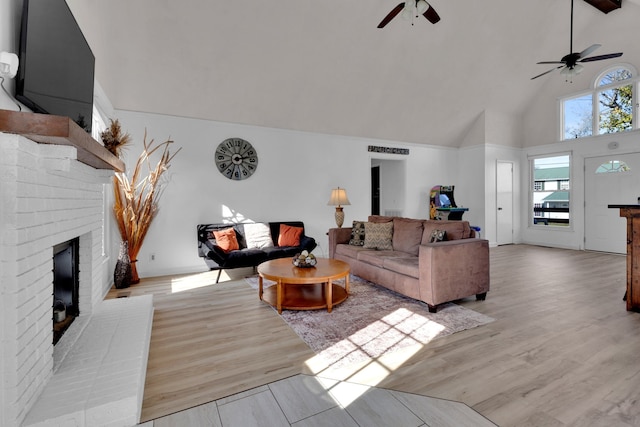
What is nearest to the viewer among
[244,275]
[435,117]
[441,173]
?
[244,275]

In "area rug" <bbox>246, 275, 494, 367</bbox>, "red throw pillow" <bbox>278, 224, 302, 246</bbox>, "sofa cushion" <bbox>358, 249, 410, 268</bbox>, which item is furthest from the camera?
"red throw pillow" <bbox>278, 224, 302, 246</bbox>

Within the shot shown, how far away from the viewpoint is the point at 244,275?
4.73 metres

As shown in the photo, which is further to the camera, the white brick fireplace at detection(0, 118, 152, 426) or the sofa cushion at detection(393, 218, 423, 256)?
the sofa cushion at detection(393, 218, 423, 256)

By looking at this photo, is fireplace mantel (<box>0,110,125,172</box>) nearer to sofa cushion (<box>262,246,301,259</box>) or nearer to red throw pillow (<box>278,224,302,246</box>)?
sofa cushion (<box>262,246,301,259</box>)

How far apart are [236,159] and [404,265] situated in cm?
344

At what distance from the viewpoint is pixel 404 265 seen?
135 inches

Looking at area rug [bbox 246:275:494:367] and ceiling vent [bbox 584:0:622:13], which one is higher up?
ceiling vent [bbox 584:0:622:13]

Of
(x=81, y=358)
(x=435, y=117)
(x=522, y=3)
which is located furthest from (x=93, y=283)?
(x=522, y=3)

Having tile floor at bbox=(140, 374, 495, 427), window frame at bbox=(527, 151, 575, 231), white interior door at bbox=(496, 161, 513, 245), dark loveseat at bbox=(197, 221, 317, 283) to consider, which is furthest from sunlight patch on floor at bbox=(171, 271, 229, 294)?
window frame at bbox=(527, 151, 575, 231)

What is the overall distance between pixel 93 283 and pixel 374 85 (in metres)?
5.23

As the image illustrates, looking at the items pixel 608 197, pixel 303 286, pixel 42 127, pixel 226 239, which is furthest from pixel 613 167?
pixel 42 127

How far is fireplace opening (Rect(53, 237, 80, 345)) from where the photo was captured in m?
2.23

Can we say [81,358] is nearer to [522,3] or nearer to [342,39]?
[342,39]

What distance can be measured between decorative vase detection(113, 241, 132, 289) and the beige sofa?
10.0 feet
